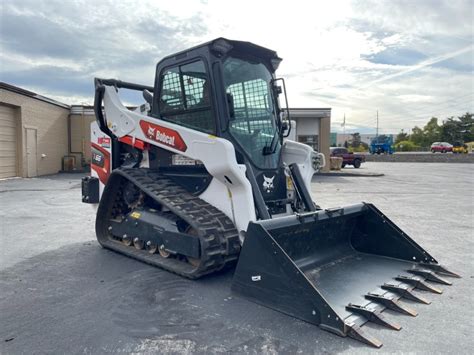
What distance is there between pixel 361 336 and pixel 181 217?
7.43 ft

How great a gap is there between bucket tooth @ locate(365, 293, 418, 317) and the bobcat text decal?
2.65 metres

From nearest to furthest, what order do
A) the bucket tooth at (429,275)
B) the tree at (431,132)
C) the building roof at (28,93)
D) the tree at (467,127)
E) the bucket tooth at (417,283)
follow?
the bucket tooth at (417,283), the bucket tooth at (429,275), the building roof at (28,93), the tree at (467,127), the tree at (431,132)

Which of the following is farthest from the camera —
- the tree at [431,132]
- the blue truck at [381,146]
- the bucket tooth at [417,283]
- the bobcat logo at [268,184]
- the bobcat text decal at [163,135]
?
the tree at [431,132]

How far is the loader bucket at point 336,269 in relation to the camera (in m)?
3.35

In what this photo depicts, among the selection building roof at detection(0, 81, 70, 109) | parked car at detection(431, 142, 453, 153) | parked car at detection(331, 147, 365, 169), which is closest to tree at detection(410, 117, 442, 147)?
parked car at detection(431, 142, 453, 153)

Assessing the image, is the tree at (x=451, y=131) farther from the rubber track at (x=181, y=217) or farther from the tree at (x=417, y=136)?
the rubber track at (x=181, y=217)

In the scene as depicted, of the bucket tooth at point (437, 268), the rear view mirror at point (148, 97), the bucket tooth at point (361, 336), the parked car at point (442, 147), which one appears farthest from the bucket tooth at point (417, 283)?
the parked car at point (442, 147)

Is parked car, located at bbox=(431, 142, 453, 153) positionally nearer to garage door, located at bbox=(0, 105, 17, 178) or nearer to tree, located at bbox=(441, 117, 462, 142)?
tree, located at bbox=(441, 117, 462, 142)

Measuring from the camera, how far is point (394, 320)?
11.4 ft

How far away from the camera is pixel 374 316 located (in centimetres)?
335

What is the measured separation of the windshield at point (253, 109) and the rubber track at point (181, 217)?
3.12 feet

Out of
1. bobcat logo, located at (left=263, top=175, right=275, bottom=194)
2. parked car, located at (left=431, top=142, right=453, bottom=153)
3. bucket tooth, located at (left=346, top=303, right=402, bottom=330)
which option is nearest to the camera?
bucket tooth, located at (left=346, top=303, right=402, bottom=330)

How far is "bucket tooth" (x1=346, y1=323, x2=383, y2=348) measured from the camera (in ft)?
9.98

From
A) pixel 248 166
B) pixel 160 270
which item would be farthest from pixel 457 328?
pixel 160 270
